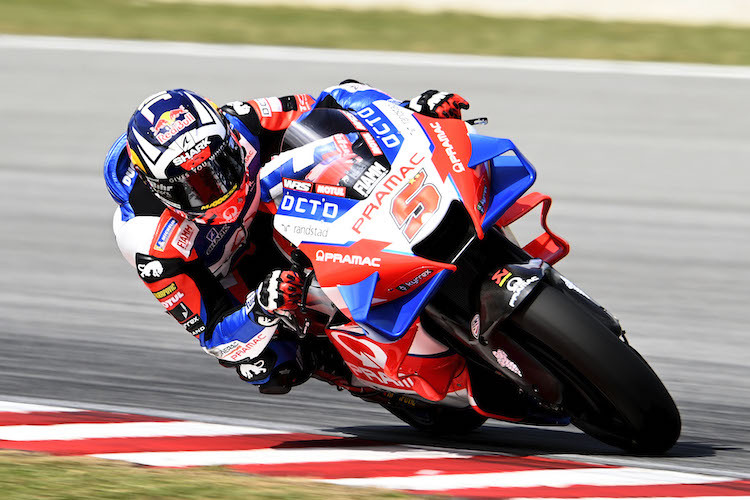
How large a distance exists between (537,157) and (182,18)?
5.37m

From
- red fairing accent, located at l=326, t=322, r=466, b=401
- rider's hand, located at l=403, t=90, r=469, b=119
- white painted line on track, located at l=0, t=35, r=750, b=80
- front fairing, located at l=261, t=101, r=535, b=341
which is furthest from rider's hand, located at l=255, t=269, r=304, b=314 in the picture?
white painted line on track, located at l=0, t=35, r=750, b=80

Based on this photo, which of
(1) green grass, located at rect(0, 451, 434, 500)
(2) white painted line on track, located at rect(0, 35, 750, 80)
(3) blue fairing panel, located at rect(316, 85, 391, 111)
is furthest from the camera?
(2) white painted line on track, located at rect(0, 35, 750, 80)

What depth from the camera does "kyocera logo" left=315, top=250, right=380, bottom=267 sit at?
390 centimetres

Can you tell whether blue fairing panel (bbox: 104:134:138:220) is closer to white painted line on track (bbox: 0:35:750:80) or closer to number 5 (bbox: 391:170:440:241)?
number 5 (bbox: 391:170:440:241)

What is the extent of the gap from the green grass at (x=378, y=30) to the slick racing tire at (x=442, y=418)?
21.8ft

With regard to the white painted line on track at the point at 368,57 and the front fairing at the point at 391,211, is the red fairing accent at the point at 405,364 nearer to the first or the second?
the front fairing at the point at 391,211

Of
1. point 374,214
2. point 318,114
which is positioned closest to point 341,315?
point 374,214

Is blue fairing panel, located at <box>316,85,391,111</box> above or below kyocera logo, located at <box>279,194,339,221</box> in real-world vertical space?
above

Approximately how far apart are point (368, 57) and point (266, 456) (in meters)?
7.20

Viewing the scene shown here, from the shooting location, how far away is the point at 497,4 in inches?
511

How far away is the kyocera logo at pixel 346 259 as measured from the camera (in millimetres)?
3896

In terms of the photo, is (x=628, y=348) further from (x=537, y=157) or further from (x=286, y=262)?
(x=537, y=157)

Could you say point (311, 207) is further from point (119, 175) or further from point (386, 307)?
point (119, 175)

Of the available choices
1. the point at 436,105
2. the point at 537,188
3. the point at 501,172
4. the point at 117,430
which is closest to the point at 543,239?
the point at 501,172
